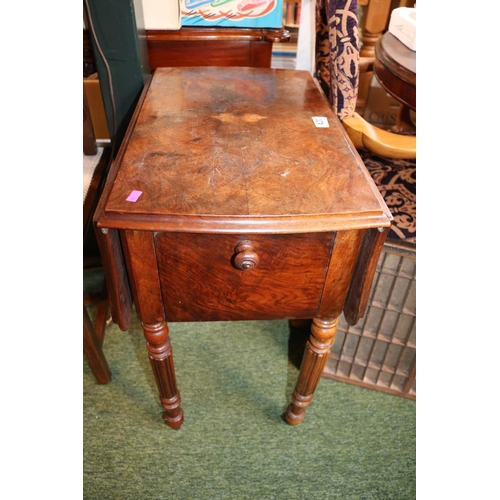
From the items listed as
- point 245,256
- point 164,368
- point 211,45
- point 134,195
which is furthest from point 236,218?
point 211,45

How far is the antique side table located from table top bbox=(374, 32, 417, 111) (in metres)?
0.39

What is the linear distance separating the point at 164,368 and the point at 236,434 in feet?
1.28

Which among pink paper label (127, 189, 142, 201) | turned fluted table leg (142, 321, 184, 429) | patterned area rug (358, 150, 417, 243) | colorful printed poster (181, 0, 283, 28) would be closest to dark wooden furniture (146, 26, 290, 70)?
colorful printed poster (181, 0, 283, 28)

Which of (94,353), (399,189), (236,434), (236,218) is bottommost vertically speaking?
(236,434)

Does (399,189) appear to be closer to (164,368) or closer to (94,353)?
(164,368)

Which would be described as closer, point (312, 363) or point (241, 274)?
point (241, 274)

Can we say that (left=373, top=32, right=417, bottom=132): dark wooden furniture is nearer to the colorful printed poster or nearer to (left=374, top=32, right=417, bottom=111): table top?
(left=374, top=32, right=417, bottom=111): table top

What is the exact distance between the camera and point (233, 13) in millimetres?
1276

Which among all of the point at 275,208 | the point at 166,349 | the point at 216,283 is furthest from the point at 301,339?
the point at 275,208

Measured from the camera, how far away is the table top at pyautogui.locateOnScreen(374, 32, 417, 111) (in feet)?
4.24

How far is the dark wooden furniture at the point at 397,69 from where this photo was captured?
129 centimetres

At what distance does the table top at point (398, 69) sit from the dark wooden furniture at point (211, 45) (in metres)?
0.32

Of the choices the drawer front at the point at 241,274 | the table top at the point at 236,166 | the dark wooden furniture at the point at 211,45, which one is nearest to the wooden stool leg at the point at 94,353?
the drawer front at the point at 241,274
